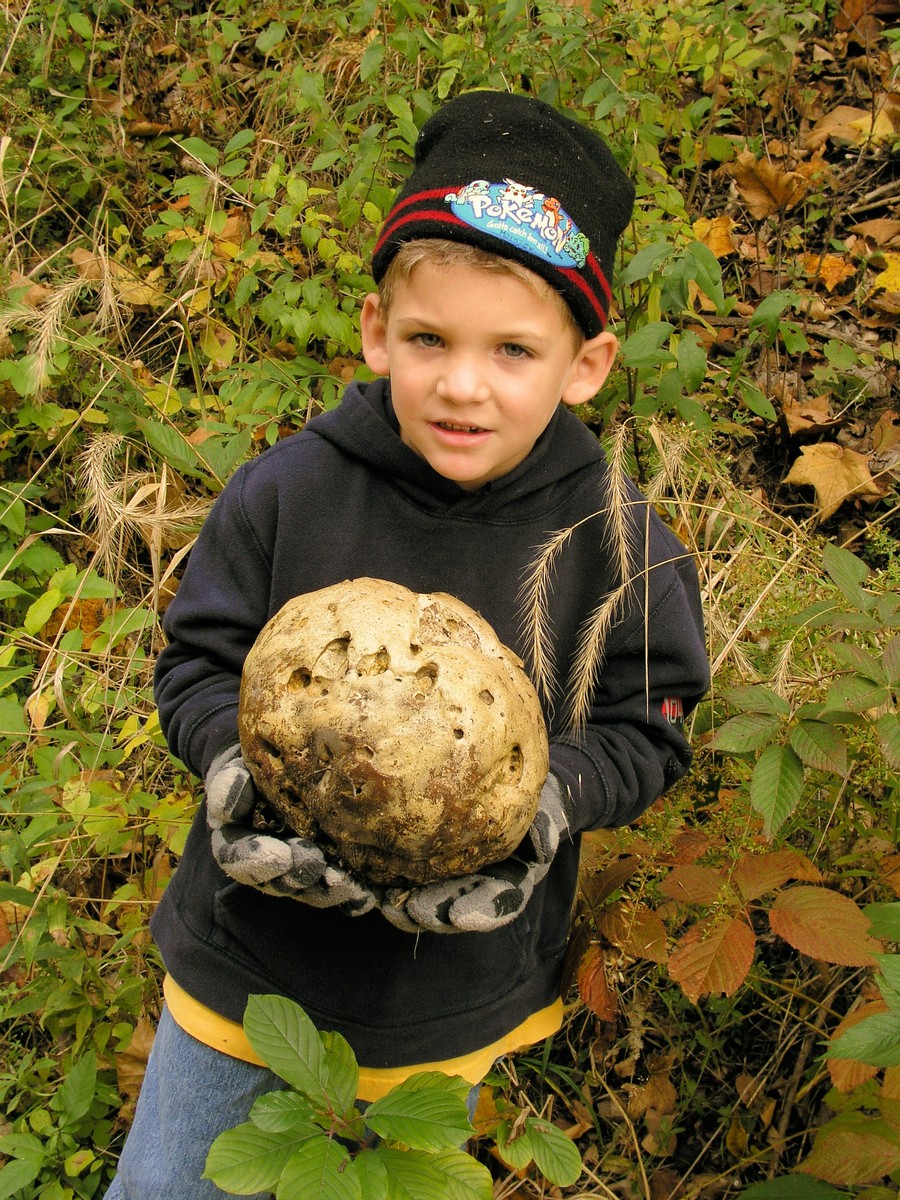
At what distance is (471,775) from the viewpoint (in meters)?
1.56

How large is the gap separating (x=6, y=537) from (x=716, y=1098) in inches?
116

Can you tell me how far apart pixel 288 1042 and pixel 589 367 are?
1389 mm

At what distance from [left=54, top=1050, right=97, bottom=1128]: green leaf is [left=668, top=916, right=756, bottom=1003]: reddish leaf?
1.58 m

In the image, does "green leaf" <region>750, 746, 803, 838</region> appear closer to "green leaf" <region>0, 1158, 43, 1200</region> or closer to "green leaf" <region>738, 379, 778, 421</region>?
"green leaf" <region>738, 379, 778, 421</region>

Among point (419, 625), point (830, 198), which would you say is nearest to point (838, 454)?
point (830, 198)

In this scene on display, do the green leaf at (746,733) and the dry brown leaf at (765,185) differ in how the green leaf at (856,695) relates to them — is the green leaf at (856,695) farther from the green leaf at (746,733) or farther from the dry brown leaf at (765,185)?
the dry brown leaf at (765,185)

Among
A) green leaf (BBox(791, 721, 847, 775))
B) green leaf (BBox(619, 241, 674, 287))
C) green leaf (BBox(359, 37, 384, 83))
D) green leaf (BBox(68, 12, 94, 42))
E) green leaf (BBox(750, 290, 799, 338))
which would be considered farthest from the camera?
green leaf (BBox(68, 12, 94, 42))

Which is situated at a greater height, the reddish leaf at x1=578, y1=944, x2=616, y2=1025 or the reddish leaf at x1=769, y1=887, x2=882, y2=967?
the reddish leaf at x1=769, y1=887, x2=882, y2=967

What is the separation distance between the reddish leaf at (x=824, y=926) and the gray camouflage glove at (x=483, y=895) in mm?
512

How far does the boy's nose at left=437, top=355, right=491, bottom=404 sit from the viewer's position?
5.87 feet

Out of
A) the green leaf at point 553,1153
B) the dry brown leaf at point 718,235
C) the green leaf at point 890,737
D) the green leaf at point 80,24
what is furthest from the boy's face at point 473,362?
the green leaf at point 80,24

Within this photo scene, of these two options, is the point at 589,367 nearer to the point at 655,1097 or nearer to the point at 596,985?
the point at 596,985

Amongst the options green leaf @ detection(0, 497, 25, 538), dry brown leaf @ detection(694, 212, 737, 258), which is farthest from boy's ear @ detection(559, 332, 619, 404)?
dry brown leaf @ detection(694, 212, 737, 258)

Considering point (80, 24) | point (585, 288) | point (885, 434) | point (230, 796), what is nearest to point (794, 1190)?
point (230, 796)
